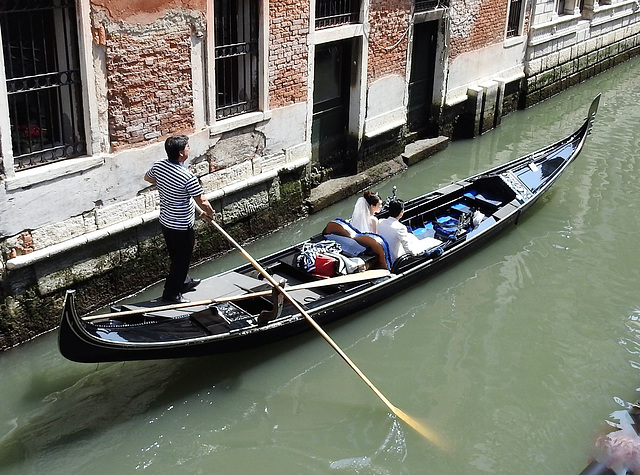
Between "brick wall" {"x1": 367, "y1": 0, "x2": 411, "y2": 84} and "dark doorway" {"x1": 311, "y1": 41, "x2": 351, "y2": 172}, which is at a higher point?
"brick wall" {"x1": 367, "y1": 0, "x2": 411, "y2": 84}

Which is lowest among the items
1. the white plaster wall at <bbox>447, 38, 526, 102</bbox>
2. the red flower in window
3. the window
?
the white plaster wall at <bbox>447, 38, 526, 102</bbox>

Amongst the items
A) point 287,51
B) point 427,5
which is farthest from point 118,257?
point 427,5

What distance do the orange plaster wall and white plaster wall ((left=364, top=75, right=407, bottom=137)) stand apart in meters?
2.66

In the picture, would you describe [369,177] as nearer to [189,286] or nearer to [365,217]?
[365,217]

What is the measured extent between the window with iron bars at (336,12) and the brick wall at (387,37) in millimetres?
174

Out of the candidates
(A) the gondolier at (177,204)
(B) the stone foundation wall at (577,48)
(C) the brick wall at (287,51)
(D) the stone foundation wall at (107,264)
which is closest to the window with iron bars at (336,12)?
(C) the brick wall at (287,51)

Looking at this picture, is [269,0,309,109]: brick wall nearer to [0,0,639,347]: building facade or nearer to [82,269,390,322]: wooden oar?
[0,0,639,347]: building facade

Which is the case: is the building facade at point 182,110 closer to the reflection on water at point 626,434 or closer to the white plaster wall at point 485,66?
the white plaster wall at point 485,66

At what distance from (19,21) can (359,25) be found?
11.4 feet

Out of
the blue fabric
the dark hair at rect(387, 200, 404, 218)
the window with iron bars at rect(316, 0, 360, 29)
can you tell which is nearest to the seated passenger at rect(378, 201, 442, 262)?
the dark hair at rect(387, 200, 404, 218)

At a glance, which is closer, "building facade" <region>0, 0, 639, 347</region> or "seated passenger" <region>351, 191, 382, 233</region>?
"building facade" <region>0, 0, 639, 347</region>

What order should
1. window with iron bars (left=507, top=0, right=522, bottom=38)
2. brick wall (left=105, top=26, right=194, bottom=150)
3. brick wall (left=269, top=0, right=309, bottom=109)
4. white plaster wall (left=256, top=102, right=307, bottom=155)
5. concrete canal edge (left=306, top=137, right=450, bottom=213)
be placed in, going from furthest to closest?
1. window with iron bars (left=507, top=0, right=522, bottom=38)
2. concrete canal edge (left=306, top=137, right=450, bottom=213)
3. white plaster wall (left=256, top=102, right=307, bottom=155)
4. brick wall (left=269, top=0, right=309, bottom=109)
5. brick wall (left=105, top=26, right=194, bottom=150)

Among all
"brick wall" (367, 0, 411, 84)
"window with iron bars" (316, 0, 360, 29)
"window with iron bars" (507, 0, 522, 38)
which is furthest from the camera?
"window with iron bars" (507, 0, 522, 38)

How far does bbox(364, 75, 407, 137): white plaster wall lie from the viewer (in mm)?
7703
